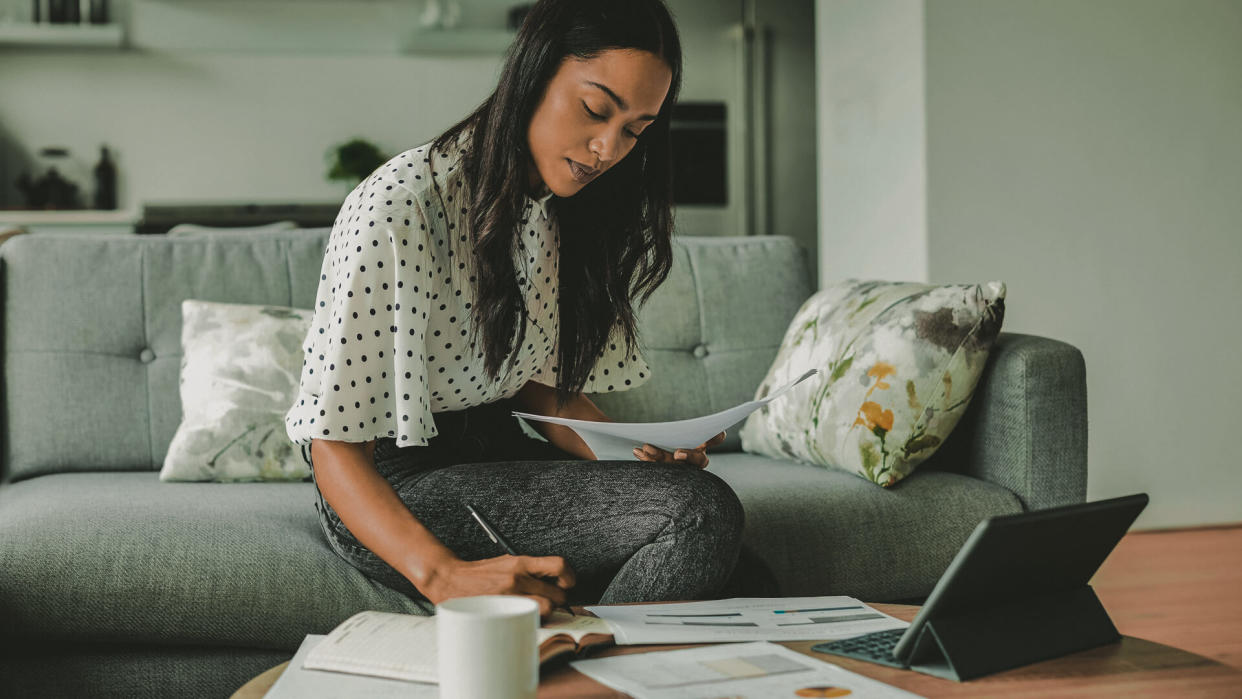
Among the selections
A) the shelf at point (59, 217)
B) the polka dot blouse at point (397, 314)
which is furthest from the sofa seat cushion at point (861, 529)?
the shelf at point (59, 217)

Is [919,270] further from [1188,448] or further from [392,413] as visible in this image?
[392,413]

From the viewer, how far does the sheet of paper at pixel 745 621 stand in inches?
35.6

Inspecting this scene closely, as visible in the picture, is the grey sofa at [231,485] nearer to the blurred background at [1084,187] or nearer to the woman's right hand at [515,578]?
the woman's right hand at [515,578]

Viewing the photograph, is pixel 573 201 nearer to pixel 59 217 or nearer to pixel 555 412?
pixel 555 412

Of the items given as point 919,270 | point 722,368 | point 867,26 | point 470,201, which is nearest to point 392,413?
point 470,201

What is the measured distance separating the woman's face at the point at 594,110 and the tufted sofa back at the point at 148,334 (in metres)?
0.95

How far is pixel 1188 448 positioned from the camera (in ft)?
11.0

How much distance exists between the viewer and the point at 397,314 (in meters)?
1.14

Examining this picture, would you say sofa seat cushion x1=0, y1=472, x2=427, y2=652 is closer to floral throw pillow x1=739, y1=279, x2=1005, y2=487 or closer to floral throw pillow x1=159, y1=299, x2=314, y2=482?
floral throw pillow x1=159, y1=299, x2=314, y2=482

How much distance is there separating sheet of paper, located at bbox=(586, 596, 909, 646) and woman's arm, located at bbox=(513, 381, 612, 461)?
526 millimetres

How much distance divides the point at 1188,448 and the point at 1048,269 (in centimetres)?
71

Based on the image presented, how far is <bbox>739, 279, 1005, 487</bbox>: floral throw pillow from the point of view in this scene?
176cm

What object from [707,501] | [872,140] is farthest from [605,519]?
[872,140]

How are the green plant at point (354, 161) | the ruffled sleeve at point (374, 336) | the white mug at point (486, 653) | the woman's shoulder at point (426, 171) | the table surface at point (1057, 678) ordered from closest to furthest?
the white mug at point (486, 653) → the table surface at point (1057, 678) → the ruffled sleeve at point (374, 336) → the woman's shoulder at point (426, 171) → the green plant at point (354, 161)
